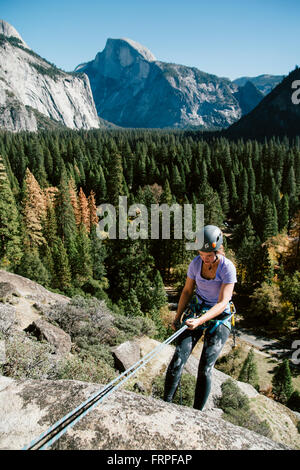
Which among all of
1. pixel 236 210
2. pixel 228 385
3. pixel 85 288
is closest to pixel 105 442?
pixel 228 385

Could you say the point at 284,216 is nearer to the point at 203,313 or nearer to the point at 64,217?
the point at 64,217

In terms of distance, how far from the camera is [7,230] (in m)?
31.1

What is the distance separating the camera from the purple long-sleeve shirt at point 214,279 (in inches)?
207

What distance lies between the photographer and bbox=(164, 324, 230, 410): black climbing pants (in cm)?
528

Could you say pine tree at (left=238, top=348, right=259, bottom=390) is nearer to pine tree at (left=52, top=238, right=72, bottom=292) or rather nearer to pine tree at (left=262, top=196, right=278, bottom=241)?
pine tree at (left=52, top=238, right=72, bottom=292)

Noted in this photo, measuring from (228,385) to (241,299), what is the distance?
3622 cm

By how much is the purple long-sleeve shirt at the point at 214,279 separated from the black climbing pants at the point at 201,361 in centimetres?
62

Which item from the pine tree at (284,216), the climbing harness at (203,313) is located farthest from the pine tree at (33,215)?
the pine tree at (284,216)

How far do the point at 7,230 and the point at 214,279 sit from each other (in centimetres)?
3099

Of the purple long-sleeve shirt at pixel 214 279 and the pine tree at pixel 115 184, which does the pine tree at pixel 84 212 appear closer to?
the pine tree at pixel 115 184

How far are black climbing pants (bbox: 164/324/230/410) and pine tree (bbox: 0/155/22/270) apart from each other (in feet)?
95.8

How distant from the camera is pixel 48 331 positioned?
11.4 m

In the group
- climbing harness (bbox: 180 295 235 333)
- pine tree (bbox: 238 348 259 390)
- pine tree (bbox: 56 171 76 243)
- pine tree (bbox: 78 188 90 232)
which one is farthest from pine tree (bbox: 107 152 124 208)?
climbing harness (bbox: 180 295 235 333)
